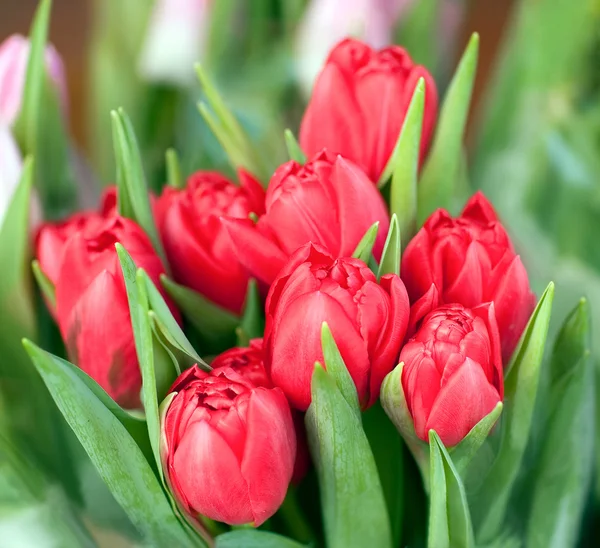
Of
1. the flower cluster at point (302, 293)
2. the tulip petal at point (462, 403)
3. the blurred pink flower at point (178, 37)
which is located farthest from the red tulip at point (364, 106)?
the blurred pink flower at point (178, 37)

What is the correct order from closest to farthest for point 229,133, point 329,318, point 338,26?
point 329,318 → point 229,133 → point 338,26

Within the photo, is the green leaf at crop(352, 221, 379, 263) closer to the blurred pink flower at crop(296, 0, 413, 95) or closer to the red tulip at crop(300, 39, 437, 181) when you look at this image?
→ the red tulip at crop(300, 39, 437, 181)

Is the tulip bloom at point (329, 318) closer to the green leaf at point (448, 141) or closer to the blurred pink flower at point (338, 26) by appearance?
the green leaf at point (448, 141)

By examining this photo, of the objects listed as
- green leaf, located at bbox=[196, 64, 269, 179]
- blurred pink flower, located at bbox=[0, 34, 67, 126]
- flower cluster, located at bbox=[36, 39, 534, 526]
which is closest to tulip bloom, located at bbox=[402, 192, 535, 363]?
flower cluster, located at bbox=[36, 39, 534, 526]

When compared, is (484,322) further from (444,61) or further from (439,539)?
(444,61)

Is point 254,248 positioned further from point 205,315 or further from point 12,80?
Result: point 12,80

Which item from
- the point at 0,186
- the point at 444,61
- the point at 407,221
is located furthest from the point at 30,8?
the point at 407,221

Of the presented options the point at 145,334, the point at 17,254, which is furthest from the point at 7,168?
the point at 145,334
